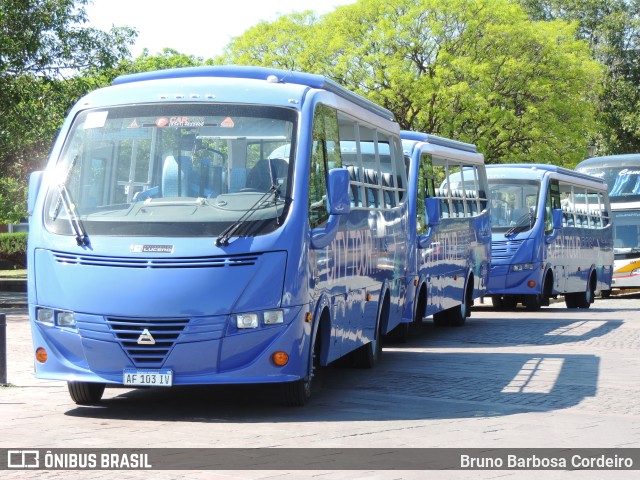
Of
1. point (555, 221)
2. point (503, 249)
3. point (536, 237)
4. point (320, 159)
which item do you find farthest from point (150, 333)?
point (555, 221)

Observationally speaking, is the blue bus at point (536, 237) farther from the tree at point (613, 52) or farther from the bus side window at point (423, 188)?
the tree at point (613, 52)

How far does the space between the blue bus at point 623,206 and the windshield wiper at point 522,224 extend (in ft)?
41.7

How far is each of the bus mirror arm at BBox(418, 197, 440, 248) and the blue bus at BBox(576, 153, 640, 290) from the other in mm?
21289

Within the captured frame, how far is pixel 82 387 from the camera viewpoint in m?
11.5

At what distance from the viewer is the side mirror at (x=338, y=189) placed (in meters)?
11.7

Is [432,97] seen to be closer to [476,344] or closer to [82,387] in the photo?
[476,344]

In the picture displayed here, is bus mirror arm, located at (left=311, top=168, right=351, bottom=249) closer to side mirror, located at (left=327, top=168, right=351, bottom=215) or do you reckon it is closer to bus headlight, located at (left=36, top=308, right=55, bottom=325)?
side mirror, located at (left=327, top=168, right=351, bottom=215)

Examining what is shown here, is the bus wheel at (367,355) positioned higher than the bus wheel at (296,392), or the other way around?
the bus wheel at (296,392)

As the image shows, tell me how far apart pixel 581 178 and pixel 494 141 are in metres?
21.9

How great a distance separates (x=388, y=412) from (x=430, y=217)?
896 centimetres

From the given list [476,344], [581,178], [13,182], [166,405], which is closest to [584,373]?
[476,344]

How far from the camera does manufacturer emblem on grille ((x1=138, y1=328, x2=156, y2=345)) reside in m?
10.6

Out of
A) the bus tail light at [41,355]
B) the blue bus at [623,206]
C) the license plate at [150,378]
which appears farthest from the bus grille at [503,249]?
the license plate at [150,378]

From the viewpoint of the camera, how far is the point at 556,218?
29.2 m
